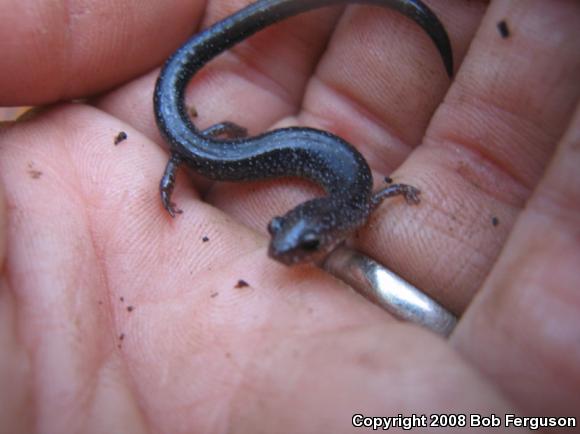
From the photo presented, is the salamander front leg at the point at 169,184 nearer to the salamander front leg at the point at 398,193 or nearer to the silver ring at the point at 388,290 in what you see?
the silver ring at the point at 388,290

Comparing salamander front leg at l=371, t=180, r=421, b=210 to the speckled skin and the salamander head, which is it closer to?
the speckled skin

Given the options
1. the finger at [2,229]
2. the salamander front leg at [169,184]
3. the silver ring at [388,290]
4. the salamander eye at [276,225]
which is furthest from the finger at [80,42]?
the silver ring at [388,290]

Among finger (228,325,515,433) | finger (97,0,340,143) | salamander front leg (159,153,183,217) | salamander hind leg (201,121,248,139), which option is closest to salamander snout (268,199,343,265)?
finger (228,325,515,433)

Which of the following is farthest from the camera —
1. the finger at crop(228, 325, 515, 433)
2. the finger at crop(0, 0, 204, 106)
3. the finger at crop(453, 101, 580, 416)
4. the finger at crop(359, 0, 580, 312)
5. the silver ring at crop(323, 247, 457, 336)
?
the finger at crop(0, 0, 204, 106)

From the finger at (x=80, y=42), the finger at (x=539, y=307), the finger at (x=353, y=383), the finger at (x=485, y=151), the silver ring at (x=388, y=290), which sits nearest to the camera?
the finger at (x=353, y=383)

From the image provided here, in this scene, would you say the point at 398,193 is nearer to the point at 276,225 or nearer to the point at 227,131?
the point at 276,225

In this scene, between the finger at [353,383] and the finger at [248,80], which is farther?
the finger at [248,80]
